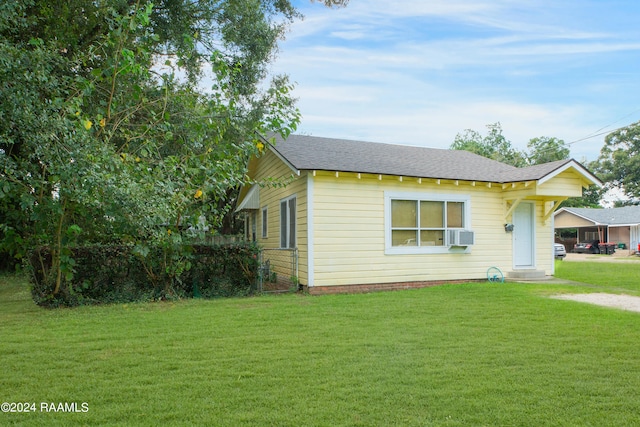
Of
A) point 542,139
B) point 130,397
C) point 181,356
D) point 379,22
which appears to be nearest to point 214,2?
point 379,22

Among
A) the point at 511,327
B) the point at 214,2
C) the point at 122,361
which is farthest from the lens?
the point at 214,2

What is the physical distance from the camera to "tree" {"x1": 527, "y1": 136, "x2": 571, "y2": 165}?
45.8m

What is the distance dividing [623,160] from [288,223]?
169 feet

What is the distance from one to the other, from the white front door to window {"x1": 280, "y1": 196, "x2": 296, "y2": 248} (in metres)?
5.91

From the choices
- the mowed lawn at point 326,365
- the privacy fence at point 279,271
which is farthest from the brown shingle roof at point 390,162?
the mowed lawn at point 326,365

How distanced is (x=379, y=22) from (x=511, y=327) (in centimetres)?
1017

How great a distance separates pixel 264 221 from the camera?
14461 mm

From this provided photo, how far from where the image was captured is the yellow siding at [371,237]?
9.98m

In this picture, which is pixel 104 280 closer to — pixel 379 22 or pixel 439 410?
pixel 439 410

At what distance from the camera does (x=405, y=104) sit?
25.5 meters

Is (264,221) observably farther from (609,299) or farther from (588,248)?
(588,248)

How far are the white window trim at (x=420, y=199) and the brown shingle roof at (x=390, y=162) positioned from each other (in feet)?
1.67

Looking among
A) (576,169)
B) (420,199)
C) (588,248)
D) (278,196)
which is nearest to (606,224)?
(588,248)

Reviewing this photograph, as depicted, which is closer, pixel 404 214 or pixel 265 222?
pixel 404 214
